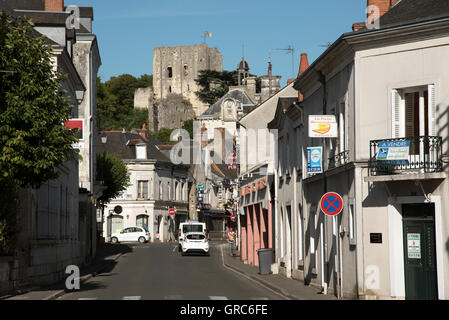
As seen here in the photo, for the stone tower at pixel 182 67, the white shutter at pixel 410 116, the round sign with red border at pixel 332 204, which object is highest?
the stone tower at pixel 182 67

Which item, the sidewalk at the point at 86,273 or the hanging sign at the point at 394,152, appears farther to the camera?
the sidewalk at the point at 86,273

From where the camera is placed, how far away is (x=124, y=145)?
77438 millimetres

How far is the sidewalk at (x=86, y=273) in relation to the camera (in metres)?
21.0

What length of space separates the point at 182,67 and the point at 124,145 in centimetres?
6968

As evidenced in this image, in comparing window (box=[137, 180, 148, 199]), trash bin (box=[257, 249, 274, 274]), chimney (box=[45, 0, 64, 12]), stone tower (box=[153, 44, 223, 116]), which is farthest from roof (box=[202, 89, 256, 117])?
trash bin (box=[257, 249, 274, 274])

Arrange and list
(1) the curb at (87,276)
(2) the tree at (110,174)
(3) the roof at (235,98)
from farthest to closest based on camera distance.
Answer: (3) the roof at (235,98), (2) the tree at (110,174), (1) the curb at (87,276)

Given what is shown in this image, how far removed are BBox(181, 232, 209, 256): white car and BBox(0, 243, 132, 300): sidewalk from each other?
3.85m

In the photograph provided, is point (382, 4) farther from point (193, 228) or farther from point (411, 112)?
point (193, 228)

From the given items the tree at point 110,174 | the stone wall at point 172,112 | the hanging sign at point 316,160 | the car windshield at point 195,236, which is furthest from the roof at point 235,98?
the hanging sign at point 316,160

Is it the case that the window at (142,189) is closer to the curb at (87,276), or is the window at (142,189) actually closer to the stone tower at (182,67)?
the curb at (87,276)

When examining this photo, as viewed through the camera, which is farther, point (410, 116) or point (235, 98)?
point (235, 98)

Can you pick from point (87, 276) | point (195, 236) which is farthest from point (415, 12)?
point (195, 236)

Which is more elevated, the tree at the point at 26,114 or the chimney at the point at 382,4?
the chimney at the point at 382,4

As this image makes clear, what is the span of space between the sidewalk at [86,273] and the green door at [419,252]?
9117mm
